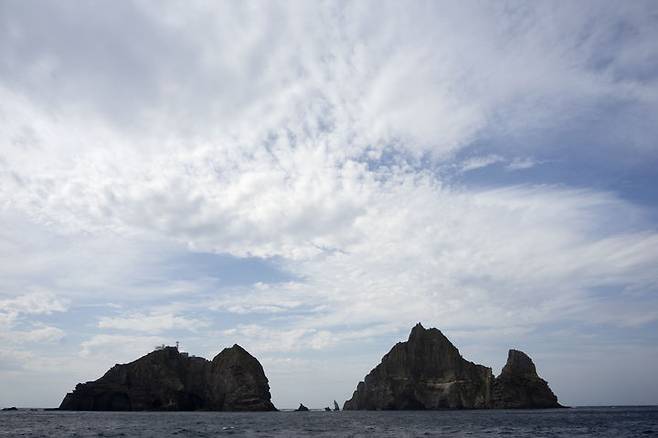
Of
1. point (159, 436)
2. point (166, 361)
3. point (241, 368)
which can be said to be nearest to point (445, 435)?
point (159, 436)

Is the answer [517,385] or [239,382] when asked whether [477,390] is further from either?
[239,382]

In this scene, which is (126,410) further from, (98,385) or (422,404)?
(422,404)

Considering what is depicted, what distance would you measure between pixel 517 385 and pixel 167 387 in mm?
126032

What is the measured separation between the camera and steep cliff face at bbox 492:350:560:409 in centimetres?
19191

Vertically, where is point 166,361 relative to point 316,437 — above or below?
above

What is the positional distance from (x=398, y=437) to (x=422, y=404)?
458 feet

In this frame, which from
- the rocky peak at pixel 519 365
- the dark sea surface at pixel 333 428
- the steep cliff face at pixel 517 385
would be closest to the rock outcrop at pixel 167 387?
the dark sea surface at pixel 333 428

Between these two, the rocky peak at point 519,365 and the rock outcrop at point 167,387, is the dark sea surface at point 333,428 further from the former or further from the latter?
the rocky peak at point 519,365

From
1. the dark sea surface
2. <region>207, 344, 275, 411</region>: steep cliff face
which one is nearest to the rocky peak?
the dark sea surface

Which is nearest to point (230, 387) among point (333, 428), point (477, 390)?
point (477, 390)

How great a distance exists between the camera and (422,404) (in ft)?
651

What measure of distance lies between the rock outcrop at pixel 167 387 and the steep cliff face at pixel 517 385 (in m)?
85.3

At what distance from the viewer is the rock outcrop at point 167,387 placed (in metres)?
176

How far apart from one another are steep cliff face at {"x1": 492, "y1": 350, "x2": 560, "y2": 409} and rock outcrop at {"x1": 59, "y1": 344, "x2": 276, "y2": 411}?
85.3 metres
